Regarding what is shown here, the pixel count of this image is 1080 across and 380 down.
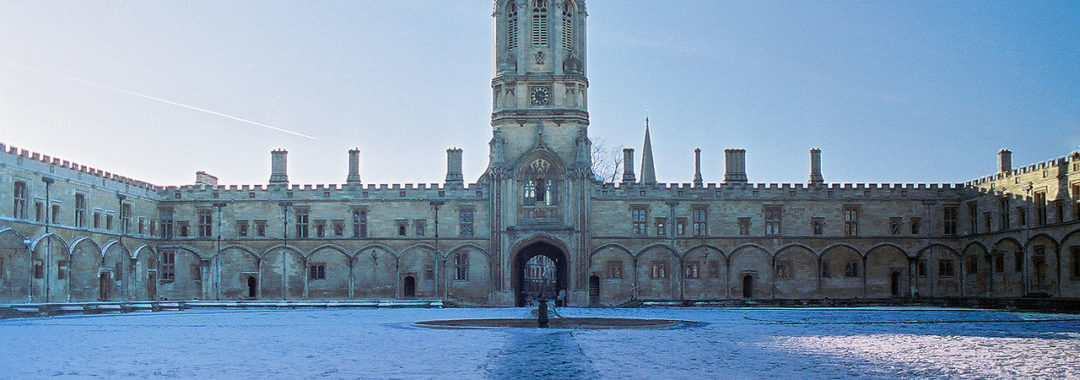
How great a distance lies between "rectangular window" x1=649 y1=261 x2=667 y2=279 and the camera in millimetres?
59438

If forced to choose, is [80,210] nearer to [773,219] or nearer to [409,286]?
[409,286]

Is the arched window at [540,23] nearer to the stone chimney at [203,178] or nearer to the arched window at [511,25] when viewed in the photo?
the arched window at [511,25]

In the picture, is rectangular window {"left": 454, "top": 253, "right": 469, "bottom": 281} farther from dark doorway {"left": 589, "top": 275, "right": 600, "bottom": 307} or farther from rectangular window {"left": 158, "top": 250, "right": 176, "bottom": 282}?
rectangular window {"left": 158, "top": 250, "right": 176, "bottom": 282}

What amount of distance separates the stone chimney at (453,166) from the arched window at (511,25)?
21.1 ft

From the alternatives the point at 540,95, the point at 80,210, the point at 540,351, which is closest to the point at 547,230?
the point at 540,95

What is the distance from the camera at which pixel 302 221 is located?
60438 millimetres

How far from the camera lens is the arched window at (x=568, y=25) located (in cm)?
6091

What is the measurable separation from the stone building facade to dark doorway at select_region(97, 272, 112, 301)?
115 inches

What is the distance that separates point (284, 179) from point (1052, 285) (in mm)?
38767

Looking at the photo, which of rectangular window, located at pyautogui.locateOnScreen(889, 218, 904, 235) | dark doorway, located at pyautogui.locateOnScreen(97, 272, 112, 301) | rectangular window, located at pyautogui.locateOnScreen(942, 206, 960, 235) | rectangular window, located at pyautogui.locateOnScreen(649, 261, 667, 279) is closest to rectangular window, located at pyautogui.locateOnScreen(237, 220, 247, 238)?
dark doorway, located at pyautogui.locateOnScreen(97, 272, 112, 301)

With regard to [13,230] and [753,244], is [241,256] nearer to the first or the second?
[13,230]

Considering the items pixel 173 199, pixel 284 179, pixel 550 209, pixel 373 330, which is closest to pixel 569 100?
pixel 550 209

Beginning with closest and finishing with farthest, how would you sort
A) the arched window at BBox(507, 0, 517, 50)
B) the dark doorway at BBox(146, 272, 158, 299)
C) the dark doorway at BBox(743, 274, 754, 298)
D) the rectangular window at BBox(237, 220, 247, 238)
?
the dark doorway at BBox(146, 272, 158, 299) → the dark doorway at BBox(743, 274, 754, 298) → the rectangular window at BBox(237, 220, 247, 238) → the arched window at BBox(507, 0, 517, 50)

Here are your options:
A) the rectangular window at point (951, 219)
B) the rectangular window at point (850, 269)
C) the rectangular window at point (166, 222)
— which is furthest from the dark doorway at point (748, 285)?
the rectangular window at point (166, 222)
